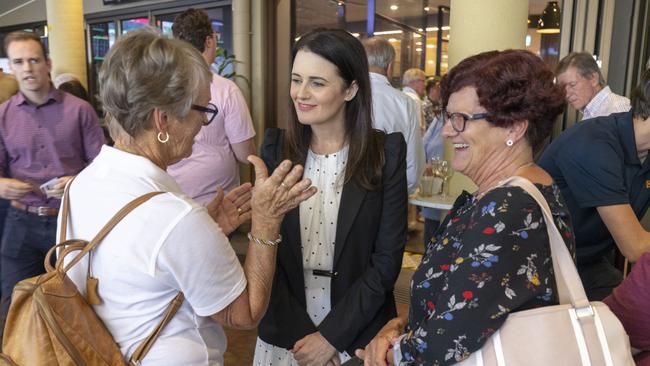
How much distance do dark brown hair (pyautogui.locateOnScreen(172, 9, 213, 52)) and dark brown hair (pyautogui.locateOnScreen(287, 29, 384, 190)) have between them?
1591 millimetres

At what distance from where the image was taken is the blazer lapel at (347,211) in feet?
5.21

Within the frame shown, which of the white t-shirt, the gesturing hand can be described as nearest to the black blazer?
the white t-shirt

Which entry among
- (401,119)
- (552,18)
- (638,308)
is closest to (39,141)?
(401,119)

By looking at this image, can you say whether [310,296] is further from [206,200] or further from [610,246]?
[206,200]

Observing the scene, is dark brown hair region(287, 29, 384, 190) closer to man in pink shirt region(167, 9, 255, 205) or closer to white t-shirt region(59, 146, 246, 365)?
white t-shirt region(59, 146, 246, 365)

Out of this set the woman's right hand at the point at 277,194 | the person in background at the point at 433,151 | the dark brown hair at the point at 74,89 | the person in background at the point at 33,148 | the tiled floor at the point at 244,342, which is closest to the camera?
the woman's right hand at the point at 277,194

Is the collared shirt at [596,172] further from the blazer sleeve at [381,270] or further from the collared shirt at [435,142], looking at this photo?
the collared shirt at [435,142]

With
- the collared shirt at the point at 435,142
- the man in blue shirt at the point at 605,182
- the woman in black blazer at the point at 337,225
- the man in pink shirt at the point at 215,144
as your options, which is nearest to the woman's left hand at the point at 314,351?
the woman in black blazer at the point at 337,225

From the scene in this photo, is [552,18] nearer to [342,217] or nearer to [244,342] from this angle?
[244,342]

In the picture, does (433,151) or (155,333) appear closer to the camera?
(155,333)

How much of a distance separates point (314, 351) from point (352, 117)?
2.48 ft

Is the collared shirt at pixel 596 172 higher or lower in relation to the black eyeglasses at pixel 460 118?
lower

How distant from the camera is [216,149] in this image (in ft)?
9.55

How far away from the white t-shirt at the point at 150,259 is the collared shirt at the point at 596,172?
1125mm
